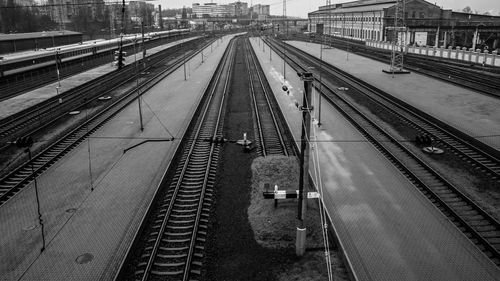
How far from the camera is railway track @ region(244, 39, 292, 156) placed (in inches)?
721

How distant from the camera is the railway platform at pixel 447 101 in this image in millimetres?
20594

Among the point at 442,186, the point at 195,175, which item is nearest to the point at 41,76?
the point at 195,175

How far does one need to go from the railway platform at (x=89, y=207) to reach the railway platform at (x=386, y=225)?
5.86 m

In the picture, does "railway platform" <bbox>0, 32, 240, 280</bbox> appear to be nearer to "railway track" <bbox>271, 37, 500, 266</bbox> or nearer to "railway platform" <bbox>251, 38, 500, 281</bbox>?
"railway platform" <bbox>251, 38, 500, 281</bbox>

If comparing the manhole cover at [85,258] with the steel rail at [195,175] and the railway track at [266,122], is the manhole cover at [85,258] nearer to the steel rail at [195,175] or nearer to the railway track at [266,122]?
the steel rail at [195,175]

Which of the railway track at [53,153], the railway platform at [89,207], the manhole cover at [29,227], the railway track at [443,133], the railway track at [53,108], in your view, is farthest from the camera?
the railway track at [53,108]

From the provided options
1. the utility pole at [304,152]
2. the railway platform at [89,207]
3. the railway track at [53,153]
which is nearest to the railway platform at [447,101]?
the utility pole at [304,152]

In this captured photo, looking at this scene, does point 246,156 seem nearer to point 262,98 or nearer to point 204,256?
point 204,256

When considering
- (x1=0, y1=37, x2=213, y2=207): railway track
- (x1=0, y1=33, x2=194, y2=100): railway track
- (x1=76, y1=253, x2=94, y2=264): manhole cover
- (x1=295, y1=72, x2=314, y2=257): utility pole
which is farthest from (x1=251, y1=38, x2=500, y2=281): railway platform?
(x1=0, y1=33, x2=194, y2=100): railway track

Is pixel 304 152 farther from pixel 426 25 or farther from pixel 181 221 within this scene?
pixel 426 25

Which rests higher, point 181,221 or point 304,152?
point 304,152

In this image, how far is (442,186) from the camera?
14.0m

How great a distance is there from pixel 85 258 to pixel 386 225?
7906 mm

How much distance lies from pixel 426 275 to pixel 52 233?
961 centimetres
